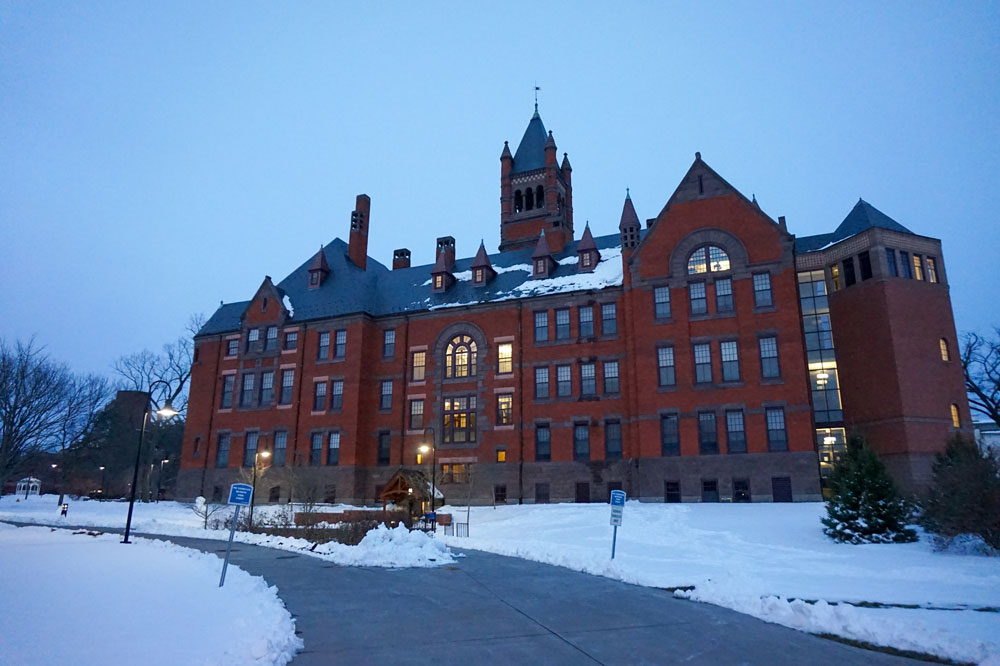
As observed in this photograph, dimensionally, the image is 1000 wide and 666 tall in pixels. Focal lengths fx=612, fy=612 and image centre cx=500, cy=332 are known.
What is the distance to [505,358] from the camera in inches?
1705

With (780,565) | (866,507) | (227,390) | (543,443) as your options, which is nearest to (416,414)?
(543,443)

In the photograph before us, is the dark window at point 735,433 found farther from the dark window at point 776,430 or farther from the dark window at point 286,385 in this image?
the dark window at point 286,385

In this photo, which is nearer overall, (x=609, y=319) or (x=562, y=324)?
(x=609, y=319)

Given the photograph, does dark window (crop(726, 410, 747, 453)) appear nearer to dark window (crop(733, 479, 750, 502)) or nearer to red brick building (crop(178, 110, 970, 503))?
red brick building (crop(178, 110, 970, 503))

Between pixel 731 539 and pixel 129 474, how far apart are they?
255 feet

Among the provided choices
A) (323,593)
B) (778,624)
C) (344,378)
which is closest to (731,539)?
(778,624)

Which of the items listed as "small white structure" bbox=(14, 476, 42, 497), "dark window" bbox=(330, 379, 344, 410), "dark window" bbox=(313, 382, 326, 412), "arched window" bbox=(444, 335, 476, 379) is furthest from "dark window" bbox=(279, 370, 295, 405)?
"small white structure" bbox=(14, 476, 42, 497)

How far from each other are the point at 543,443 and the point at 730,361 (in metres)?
13.0

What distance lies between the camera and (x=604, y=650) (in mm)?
8719

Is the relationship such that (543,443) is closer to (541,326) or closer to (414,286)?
(541,326)

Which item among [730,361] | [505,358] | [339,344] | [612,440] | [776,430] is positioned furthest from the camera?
[339,344]

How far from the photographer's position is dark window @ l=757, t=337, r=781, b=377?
3544 centimetres

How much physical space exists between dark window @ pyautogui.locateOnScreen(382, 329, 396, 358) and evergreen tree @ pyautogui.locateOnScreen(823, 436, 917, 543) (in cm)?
3191

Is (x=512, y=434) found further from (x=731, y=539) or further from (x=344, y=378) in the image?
(x=731, y=539)
